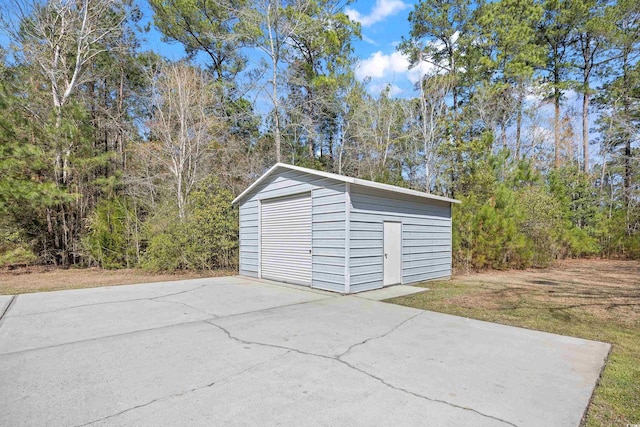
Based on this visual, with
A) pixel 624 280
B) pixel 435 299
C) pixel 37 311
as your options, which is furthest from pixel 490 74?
pixel 37 311

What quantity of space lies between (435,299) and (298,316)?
9.81 ft

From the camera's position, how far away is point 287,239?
8320 mm

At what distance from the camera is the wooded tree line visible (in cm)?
1080

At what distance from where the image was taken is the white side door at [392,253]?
25.2 ft

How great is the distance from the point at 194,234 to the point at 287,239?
355 cm

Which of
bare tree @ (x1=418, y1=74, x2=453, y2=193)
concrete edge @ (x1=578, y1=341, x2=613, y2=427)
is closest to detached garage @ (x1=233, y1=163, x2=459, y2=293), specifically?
concrete edge @ (x1=578, y1=341, x2=613, y2=427)

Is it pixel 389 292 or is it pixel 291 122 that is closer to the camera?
pixel 389 292

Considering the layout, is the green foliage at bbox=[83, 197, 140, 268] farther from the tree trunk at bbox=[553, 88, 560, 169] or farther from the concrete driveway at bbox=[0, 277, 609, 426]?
the tree trunk at bbox=[553, 88, 560, 169]

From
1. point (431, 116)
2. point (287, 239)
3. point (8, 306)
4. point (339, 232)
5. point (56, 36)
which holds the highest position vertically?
point (56, 36)

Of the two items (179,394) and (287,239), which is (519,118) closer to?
(287,239)

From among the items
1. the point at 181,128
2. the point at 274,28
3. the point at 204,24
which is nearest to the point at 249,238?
the point at 181,128

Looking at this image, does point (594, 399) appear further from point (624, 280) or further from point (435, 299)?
point (624, 280)

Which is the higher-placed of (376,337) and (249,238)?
(249,238)

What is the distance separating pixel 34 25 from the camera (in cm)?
1120
